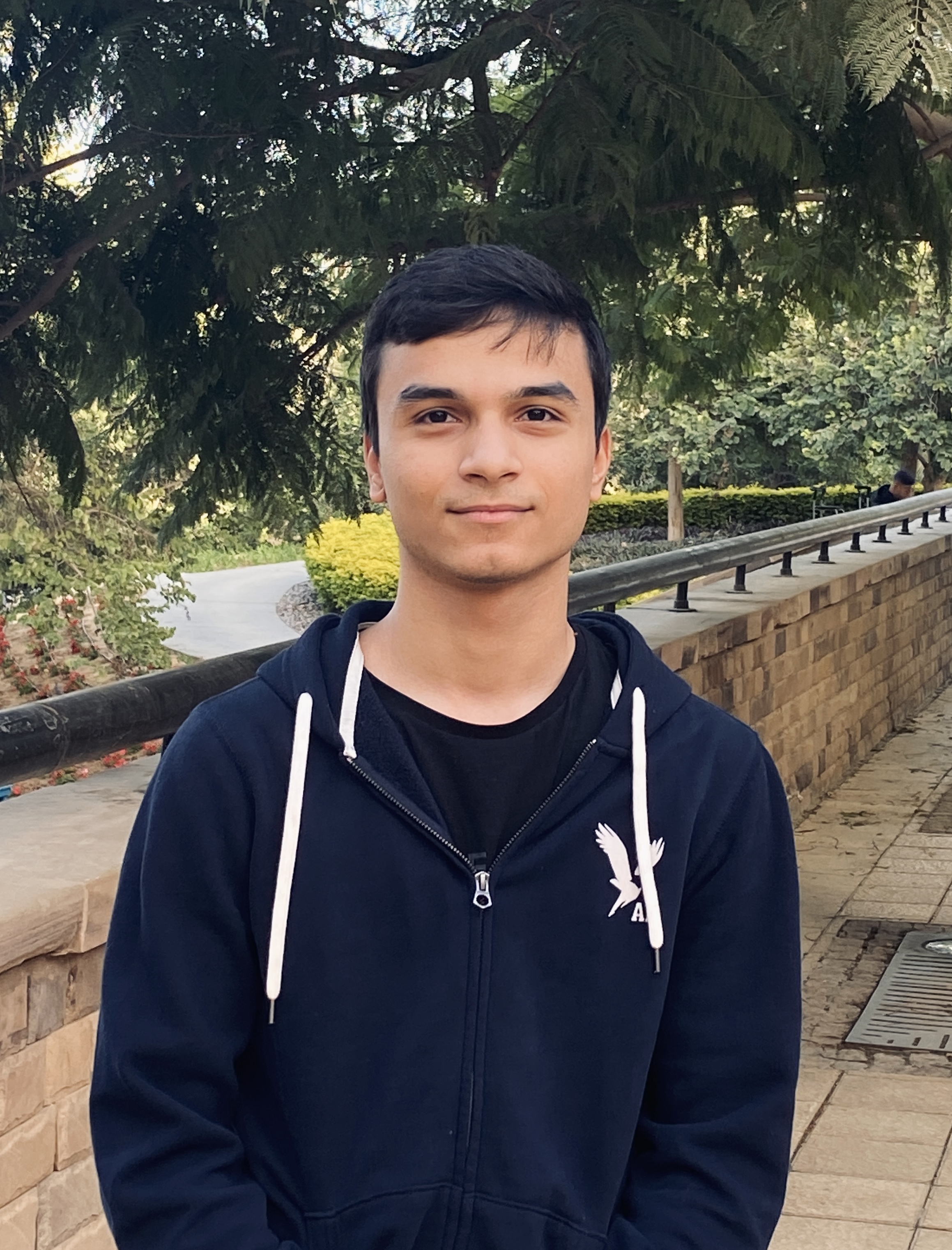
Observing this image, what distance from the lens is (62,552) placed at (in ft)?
33.8

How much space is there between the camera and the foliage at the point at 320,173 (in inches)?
152

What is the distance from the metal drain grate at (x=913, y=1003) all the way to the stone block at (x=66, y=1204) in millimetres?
2918

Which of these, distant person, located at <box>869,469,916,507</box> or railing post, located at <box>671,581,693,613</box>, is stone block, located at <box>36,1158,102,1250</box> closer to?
railing post, located at <box>671,581,693,613</box>

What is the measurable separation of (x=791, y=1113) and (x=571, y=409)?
0.72m

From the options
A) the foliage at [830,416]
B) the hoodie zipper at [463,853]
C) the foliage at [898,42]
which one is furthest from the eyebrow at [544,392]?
the foliage at [830,416]

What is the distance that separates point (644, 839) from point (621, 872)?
1.5 inches

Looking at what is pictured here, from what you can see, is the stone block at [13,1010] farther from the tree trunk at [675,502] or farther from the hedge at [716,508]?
the tree trunk at [675,502]

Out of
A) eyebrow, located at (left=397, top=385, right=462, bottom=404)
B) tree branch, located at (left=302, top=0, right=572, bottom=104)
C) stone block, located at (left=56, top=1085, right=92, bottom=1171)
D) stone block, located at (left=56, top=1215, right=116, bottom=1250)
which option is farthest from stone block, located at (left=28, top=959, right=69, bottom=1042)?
tree branch, located at (left=302, top=0, right=572, bottom=104)

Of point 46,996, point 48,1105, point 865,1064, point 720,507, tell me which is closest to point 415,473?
point 46,996

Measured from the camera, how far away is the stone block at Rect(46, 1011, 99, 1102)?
103 inches

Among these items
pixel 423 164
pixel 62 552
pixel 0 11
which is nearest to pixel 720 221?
pixel 423 164

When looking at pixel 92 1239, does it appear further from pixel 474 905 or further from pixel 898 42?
pixel 898 42

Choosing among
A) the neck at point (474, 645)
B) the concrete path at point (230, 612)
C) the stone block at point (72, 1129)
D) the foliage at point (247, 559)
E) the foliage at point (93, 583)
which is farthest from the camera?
the foliage at point (247, 559)

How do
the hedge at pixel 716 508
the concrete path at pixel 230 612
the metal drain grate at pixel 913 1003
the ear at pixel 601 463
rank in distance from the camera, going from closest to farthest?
the ear at pixel 601 463
the metal drain grate at pixel 913 1003
the concrete path at pixel 230 612
the hedge at pixel 716 508
